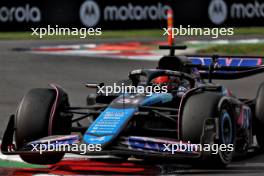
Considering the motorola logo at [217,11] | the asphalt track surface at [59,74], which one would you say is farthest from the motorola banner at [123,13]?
the asphalt track surface at [59,74]

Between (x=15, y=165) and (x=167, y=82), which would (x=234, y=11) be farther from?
(x=15, y=165)

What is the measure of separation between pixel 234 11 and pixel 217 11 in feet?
2.01

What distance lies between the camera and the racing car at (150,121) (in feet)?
26.6

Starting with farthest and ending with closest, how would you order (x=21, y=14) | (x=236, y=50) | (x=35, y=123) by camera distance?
(x=21, y=14) < (x=236, y=50) < (x=35, y=123)

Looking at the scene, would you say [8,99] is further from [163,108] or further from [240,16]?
[240,16]

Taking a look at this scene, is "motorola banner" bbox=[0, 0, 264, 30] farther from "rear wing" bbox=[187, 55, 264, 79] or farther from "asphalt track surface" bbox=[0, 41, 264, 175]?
"rear wing" bbox=[187, 55, 264, 79]

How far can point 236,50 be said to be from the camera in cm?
2280

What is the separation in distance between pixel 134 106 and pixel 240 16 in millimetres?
23724

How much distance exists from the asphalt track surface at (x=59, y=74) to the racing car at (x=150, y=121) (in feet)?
8.61

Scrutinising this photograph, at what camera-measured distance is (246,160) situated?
29.8 ft

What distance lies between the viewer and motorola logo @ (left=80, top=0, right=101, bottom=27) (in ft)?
98.0

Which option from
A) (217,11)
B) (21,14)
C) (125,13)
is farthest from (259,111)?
(217,11)

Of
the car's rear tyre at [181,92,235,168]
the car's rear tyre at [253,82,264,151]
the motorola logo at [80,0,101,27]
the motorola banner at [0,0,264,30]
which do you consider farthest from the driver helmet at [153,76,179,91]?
the motorola logo at [80,0,101,27]

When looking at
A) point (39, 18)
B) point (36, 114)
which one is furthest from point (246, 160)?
point (39, 18)
